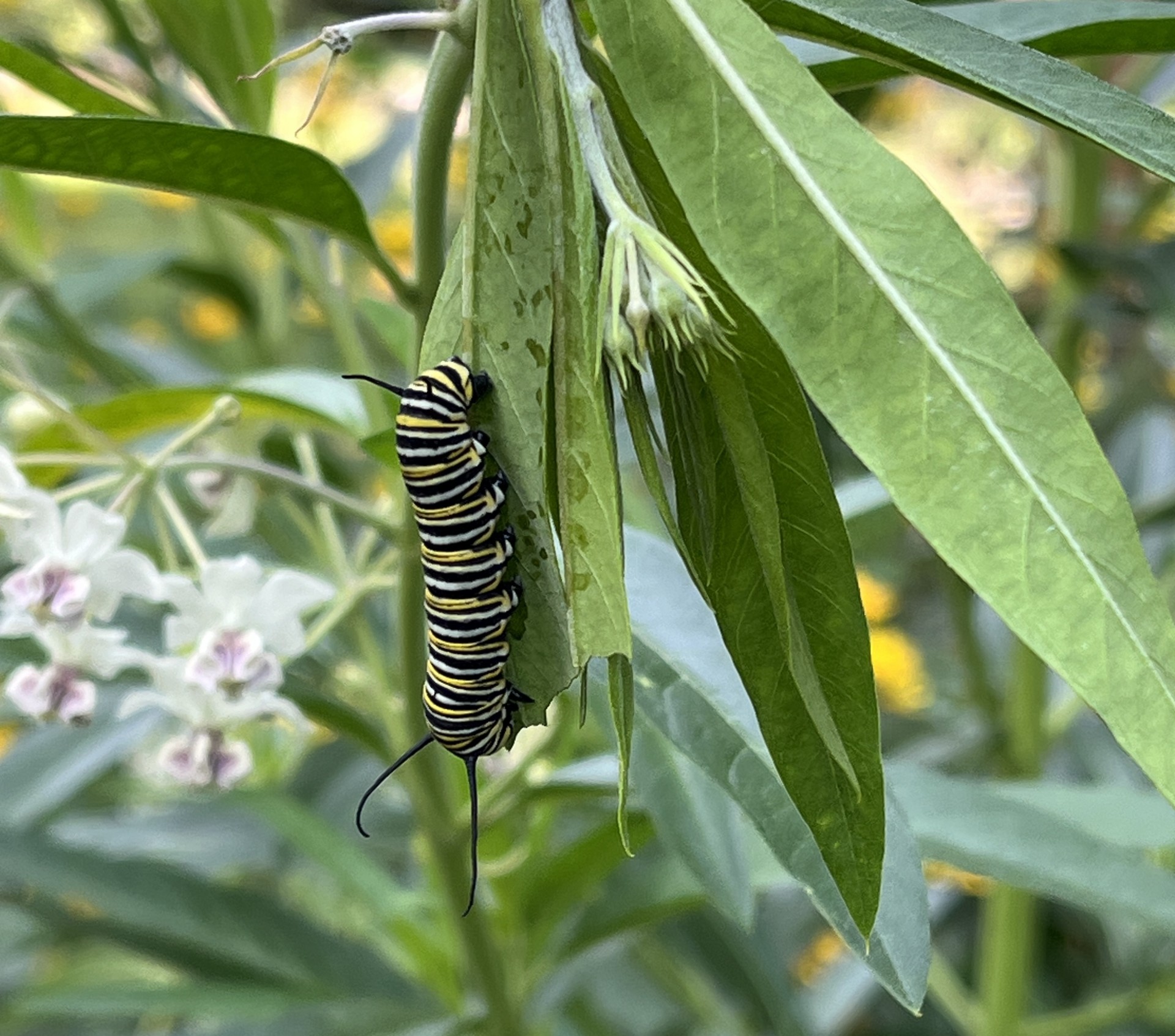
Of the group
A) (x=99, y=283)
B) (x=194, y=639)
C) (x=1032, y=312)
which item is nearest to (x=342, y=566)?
(x=194, y=639)

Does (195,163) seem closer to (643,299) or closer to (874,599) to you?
(643,299)

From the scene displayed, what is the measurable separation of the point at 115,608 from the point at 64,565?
0.04 meters

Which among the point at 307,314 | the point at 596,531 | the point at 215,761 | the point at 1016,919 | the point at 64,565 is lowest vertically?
the point at 1016,919

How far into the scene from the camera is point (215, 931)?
0.84m

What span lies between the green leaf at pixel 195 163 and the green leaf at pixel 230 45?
0.20 meters

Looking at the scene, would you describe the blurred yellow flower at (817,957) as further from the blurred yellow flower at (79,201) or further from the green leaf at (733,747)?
the blurred yellow flower at (79,201)

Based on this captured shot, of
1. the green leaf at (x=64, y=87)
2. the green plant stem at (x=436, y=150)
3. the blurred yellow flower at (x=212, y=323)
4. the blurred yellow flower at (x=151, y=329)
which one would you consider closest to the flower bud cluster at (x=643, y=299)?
the green plant stem at (x=436, y=150)

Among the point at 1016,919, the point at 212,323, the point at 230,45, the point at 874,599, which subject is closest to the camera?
the point at 230,45

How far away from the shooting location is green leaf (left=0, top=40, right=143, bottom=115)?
1.59 feet

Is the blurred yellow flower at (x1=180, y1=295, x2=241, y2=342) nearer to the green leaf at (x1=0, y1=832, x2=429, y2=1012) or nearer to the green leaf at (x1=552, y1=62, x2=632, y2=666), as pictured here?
the green leaf at (x1=0, y1=832, x2=429, y2=1012)

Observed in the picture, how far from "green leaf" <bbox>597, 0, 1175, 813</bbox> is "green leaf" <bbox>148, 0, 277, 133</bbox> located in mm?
354

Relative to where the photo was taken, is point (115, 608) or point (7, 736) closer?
point (115, 608)

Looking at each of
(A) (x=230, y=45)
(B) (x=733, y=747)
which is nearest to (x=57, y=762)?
(A) (x=230, y=45)

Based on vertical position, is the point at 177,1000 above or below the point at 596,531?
below
